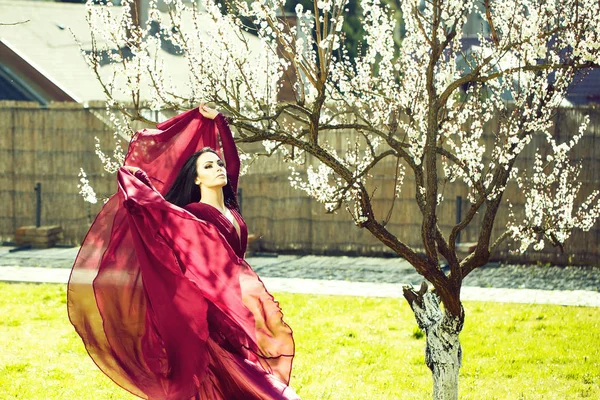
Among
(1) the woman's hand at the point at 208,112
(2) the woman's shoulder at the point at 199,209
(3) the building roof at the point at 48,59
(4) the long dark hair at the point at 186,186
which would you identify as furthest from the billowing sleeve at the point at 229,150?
(3) the building roof at the point at 48,59

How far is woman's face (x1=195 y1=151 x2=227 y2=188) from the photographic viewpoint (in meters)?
5.01

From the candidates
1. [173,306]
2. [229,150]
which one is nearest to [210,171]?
[229,150]

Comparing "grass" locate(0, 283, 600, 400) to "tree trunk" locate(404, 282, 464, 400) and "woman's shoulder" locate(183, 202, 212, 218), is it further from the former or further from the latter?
"woman's shoulder" locate(183, 202, 212, 218)

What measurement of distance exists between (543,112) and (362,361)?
255cm

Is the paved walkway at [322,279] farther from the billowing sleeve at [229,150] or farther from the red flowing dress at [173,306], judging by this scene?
the red flowing dress at [173,306]

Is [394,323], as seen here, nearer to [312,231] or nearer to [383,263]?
[383,263]

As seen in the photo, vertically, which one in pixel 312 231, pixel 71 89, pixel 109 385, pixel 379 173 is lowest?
pixel 109 385

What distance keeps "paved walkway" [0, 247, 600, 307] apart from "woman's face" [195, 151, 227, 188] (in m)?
4.84

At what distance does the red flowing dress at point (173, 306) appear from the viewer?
459cm

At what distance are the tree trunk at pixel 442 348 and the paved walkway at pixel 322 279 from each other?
13.2 ft

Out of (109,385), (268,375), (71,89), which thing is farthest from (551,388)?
(71,89)

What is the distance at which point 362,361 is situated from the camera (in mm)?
7016

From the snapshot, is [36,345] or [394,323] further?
[394,323]

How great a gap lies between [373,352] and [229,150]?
104 inches
